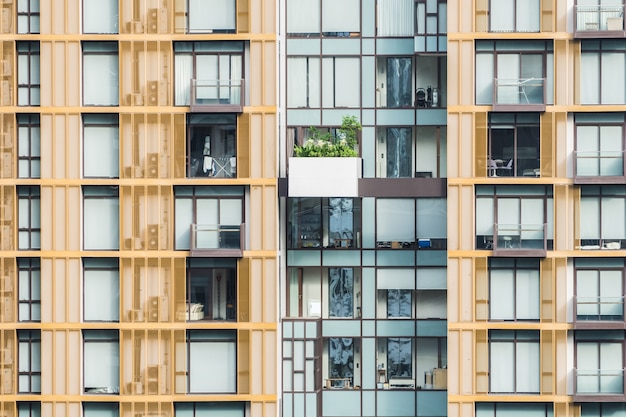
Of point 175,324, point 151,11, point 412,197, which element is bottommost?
point 175,324

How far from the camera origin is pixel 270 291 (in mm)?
49281

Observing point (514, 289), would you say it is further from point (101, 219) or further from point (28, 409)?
point (28, 409)

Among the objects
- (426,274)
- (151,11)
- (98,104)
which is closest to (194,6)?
(151,11)

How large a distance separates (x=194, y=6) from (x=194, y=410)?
48.0 ft

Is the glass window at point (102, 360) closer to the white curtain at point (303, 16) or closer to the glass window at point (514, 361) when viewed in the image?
the white curtain at point (303, 16)

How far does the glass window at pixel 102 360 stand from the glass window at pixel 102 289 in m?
0.65

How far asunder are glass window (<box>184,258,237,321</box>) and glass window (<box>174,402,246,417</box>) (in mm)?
3099

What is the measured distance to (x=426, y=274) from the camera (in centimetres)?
5153

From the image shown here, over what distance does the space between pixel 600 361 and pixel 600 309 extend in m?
1.89

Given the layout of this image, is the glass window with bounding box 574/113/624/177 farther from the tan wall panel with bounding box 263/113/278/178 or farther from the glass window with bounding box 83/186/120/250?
the glass window with bounding box 83/186/120/250

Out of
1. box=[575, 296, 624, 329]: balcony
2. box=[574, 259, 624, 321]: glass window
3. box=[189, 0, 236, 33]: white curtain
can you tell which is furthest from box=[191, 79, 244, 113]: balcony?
box=[575, 296, 624, 329]: balcony

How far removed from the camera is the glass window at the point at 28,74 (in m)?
49.9

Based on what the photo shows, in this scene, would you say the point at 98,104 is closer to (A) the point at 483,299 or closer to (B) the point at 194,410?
(B) the point at 194,410

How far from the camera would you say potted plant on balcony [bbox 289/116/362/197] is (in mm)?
49594
